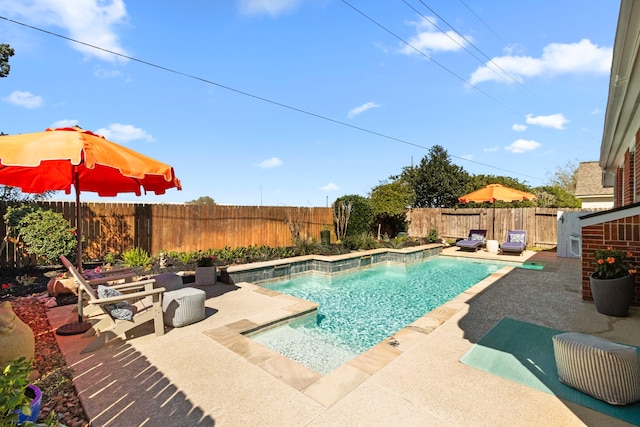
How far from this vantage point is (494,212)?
14219 millimetres

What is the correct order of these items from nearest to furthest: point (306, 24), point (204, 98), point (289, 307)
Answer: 1. point (289, 307)
2. point (306, 24)
3. point (204, 98)

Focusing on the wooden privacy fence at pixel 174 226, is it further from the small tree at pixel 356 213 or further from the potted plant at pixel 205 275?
the potted plant at pixel 205 275

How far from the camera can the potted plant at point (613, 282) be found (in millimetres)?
4195

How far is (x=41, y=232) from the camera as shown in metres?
6.25

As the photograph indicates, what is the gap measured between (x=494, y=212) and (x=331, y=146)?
9621 mm

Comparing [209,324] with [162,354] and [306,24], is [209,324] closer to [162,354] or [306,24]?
[162,354]

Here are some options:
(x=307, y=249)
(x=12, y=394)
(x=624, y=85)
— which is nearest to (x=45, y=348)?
(x=12, y=394)

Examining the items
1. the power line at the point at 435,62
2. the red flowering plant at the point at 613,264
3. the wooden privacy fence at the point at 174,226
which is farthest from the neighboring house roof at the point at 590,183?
the wooden privacy fence at the point at 174,226

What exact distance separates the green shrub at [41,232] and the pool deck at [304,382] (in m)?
2.88

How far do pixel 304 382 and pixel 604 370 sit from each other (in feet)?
7.58

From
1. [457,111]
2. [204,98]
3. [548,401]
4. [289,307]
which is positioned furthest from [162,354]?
[457,111]

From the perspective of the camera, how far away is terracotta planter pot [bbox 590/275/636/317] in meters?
4.19

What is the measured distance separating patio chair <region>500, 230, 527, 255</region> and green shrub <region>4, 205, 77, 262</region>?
12.8 m

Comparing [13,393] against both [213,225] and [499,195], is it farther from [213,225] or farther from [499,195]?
[499,195]
